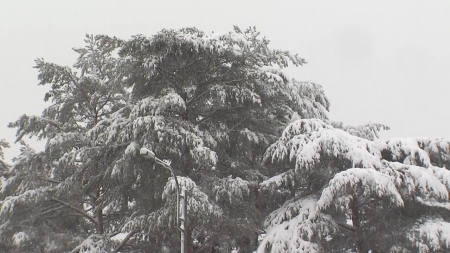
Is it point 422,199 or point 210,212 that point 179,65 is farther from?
point 422,199

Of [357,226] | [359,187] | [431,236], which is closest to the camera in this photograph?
[431,236]

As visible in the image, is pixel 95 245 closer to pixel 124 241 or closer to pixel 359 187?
pixel 124 241

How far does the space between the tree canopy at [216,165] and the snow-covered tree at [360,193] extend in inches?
1.5

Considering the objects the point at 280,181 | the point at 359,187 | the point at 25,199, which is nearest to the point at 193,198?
the point at 280,181

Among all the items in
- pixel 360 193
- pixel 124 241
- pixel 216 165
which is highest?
pixel 216 165

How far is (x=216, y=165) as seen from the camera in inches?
610

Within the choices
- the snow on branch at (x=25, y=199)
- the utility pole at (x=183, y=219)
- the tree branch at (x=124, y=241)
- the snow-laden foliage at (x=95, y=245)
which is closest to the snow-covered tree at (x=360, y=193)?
the utility pole at (x=183, y=219)

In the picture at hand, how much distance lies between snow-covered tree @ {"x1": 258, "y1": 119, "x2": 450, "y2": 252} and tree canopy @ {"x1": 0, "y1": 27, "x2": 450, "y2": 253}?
0.12 feet

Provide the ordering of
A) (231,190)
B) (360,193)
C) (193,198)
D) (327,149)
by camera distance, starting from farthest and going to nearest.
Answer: (231,190)
(193,198)
(327,149)
(360,193)

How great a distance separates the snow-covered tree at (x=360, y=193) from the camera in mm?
11289

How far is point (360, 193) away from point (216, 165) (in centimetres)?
522

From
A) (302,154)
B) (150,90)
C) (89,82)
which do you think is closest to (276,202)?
(302,154)

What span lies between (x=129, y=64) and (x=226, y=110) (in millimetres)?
3721

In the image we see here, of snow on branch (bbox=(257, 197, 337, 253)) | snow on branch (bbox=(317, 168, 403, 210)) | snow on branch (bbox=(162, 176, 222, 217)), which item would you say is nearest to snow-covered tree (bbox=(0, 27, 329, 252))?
snow on branch (bbox=(162, 176, 222, 217))
